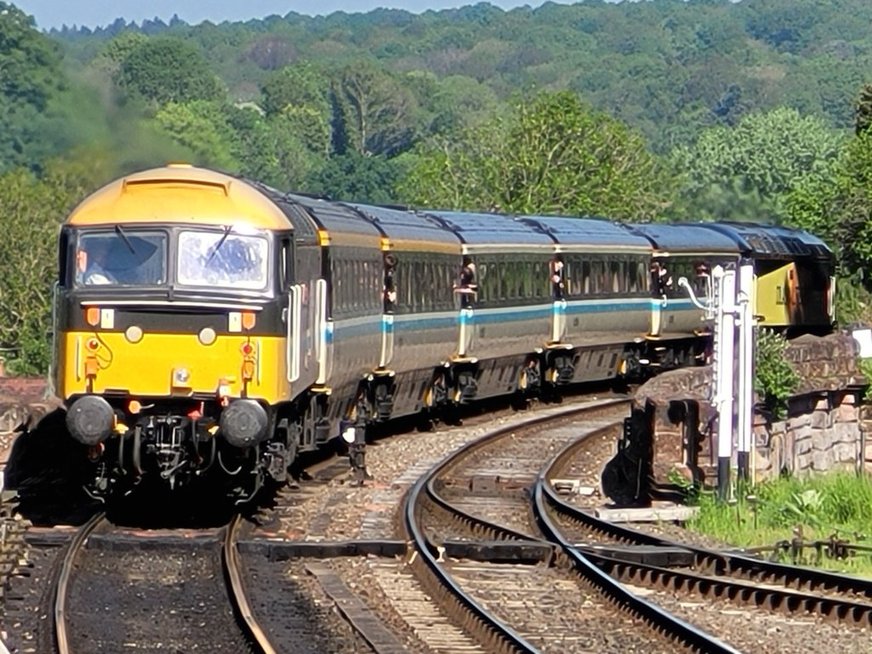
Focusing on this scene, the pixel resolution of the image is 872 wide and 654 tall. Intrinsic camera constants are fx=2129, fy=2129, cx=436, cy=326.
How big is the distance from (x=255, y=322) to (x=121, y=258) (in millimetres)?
1241

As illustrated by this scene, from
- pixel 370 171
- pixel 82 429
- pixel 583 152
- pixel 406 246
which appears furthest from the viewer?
pixel 370 171

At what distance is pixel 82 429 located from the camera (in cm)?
1655

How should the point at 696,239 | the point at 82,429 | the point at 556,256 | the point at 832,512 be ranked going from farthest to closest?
the point at 696,239
the point at 556,256
the point at 832,512
the point at 82,429

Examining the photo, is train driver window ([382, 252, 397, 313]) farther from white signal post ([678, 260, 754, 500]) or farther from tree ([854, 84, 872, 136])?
tree ([854, 84, 872, 136])

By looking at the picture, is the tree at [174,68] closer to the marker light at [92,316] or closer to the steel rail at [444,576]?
the steel rail at [444,576]

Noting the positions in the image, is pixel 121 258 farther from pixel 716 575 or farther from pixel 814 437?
pixel 814 437

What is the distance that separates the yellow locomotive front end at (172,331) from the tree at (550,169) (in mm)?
60936

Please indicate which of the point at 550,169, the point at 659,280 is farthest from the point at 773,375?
the point at 550,169

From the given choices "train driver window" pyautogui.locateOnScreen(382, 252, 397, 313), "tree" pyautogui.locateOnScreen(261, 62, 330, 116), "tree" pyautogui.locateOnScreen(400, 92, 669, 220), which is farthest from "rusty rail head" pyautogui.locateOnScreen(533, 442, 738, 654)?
"tree" pyautogui.locateOnScreen(261, 62, 330, 116)

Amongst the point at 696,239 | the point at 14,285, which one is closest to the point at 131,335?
the point at 696,239

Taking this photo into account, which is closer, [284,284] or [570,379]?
[284,284]

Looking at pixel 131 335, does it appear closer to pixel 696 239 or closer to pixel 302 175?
pixel 696 239

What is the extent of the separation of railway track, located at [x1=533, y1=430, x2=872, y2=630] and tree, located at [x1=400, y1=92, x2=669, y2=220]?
60.7 metres

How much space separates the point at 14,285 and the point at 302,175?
86.5 meters
